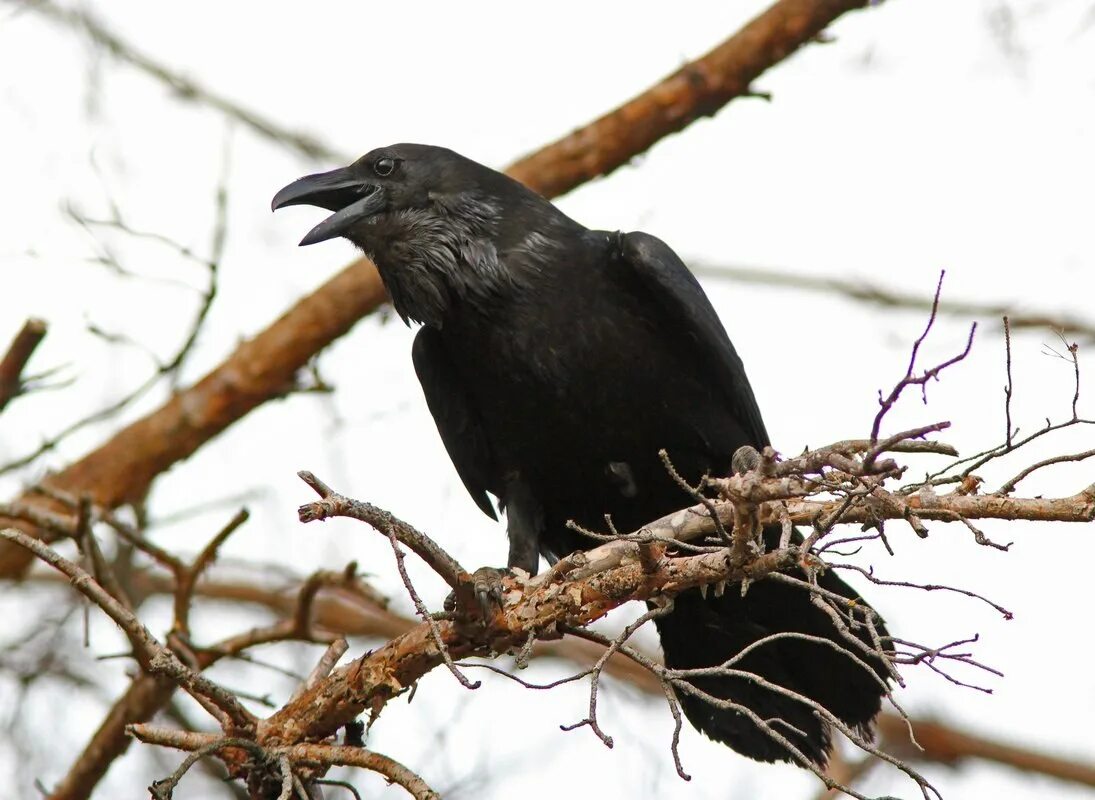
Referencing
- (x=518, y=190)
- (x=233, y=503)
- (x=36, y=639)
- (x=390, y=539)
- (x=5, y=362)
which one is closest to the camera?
(x=390, y=539)

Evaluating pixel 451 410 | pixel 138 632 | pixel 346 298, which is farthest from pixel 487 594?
pixel 346 298

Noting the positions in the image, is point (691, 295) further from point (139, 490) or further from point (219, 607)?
point (219, 607)

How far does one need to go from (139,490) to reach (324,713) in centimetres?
250

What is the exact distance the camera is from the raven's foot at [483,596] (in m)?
3.22

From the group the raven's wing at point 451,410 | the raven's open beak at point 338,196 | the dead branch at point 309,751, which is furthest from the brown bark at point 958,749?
the dead branch at point 309,751

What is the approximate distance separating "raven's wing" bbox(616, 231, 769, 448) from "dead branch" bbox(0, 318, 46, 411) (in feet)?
6.15

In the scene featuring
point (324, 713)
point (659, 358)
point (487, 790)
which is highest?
point (659, 358)

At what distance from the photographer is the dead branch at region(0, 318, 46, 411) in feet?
13.9

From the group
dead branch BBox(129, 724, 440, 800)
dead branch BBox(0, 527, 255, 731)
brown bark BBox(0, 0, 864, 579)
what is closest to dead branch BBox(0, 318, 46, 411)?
brown bark BBox(0, 0, 864, 579)

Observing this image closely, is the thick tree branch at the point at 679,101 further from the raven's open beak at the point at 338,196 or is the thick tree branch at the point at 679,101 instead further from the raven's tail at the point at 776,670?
the raven's tail at the point at 776,670

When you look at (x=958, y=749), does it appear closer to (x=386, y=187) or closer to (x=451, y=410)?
(x=451, y=410)

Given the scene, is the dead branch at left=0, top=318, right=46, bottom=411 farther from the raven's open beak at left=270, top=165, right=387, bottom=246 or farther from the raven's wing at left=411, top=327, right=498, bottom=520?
the raven's wing at left=411, top=327, right=498, bottom=520

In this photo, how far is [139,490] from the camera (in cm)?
551

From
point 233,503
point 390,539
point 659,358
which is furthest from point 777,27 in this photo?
point 390,539
